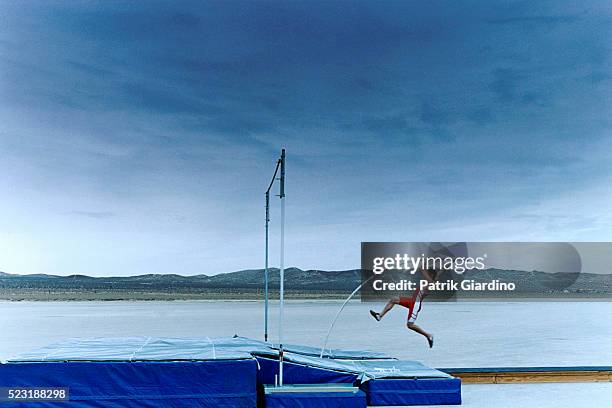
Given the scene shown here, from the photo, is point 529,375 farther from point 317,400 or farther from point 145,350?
point 145,350

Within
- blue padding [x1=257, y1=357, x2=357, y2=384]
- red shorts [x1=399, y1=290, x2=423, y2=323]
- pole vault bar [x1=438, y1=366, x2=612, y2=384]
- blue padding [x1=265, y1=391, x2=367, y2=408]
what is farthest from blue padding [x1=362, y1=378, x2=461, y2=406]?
red shorts [x1=399, y1=290, x2=423, y2=323]

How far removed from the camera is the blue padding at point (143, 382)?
741cm

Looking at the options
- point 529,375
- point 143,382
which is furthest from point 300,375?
point 529,375

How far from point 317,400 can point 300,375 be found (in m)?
0.70

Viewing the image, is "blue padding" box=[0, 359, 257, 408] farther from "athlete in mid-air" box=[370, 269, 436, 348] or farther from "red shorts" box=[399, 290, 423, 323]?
"red shorts" box=[399, 290, 423, 323]

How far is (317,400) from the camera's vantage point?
7.61m

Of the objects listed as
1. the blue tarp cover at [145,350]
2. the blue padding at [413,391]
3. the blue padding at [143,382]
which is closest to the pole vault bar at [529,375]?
the blue padding at [413,391]

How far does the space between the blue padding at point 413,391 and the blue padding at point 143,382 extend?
152 centimetres

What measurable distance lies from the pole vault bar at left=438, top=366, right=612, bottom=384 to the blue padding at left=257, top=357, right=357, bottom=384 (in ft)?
7.56

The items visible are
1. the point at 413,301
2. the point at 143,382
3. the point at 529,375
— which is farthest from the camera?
the point at 413,301

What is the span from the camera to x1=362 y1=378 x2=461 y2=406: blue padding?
8.18 metres

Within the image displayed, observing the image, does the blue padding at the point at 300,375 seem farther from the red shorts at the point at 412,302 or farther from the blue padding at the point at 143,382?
the red shorts at the point at 412,302

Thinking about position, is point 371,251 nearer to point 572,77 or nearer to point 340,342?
point 340,342

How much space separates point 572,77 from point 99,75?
1876 centimetres
